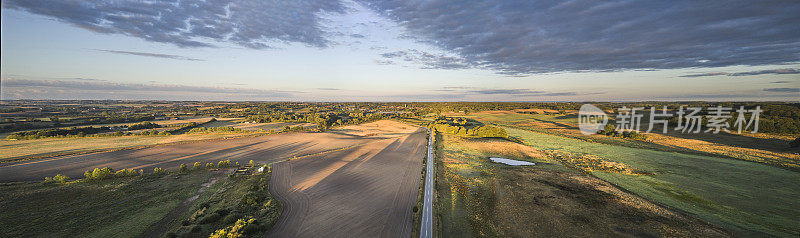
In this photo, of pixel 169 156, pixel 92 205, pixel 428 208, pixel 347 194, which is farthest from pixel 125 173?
pixel 428 208

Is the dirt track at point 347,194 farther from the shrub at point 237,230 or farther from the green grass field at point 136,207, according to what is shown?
the green grass field at point 136,207

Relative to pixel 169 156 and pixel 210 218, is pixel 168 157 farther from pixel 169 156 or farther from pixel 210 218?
pixel 210 218

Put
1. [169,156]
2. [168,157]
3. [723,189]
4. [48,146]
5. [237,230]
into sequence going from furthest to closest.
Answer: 1. [48,146]
2. [169,156]
3. [168,157]
4. [723,189]
5. [237,230]

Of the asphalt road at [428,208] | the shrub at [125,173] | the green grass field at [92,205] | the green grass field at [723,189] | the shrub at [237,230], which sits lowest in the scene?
the green grass field at [92,205]

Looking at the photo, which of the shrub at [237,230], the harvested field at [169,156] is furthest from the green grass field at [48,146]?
the shrub at [237,230]

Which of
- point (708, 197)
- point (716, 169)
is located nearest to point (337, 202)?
point (708, 197)

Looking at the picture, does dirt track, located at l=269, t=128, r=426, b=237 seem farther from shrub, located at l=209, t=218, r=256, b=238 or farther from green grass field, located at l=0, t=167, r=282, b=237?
green grass field, located at l=0, t=167, r=282, b=237
